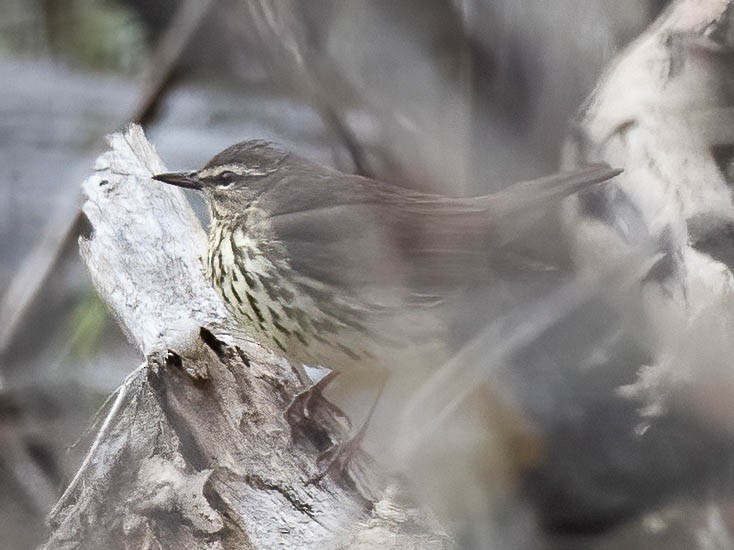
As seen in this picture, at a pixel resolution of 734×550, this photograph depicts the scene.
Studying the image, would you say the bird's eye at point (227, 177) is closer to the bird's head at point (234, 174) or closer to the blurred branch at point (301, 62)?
the bird's head at point (234, 174)

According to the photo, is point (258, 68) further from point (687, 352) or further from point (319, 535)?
point (319, 535)

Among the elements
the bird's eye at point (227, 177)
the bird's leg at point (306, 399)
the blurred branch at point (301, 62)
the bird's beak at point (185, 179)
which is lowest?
the blurred branch at point (301, 62)

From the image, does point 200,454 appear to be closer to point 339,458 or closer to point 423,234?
point 339,458

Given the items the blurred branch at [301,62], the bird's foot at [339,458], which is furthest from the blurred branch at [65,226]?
the bird's foot at [339,458]

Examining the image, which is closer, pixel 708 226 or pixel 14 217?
pixel 708 226

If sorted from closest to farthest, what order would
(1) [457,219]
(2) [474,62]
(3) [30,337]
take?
(2) [474,62], (1) [457,219], (3) [30,337]

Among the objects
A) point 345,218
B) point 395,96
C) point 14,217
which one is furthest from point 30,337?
point 395,96

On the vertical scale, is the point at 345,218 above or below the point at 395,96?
above

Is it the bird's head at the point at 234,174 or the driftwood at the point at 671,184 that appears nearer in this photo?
the driftwood at the point at 671,184
